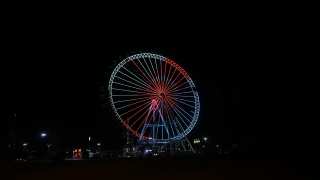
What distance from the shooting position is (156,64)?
40.4 metres

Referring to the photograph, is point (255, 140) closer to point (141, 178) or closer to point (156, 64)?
point (156, 64)

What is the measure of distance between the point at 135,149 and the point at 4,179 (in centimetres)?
3288

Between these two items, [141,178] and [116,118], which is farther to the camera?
[116,118]

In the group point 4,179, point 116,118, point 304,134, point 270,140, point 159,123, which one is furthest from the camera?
point 159,123

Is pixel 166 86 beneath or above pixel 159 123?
above

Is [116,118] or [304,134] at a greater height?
[116,118]

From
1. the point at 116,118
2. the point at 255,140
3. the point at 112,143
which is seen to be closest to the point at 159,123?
the point at 116,118

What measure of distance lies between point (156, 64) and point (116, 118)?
8.47 metres

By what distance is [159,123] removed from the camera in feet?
146

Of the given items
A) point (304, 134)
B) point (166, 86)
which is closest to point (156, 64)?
point (166, 86)

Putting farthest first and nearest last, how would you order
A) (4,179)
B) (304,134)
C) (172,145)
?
1. (172,145)
2. (304,134)
3. (4,179)

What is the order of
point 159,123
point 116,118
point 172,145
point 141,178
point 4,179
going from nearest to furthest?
point 141,178 → point 4,179 → point 116,118 → point 159,123 → point 172,145

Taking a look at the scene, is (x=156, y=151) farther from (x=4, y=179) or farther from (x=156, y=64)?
(x=4, y=179)

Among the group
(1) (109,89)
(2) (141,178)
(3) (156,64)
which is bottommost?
(2) (141,178)
